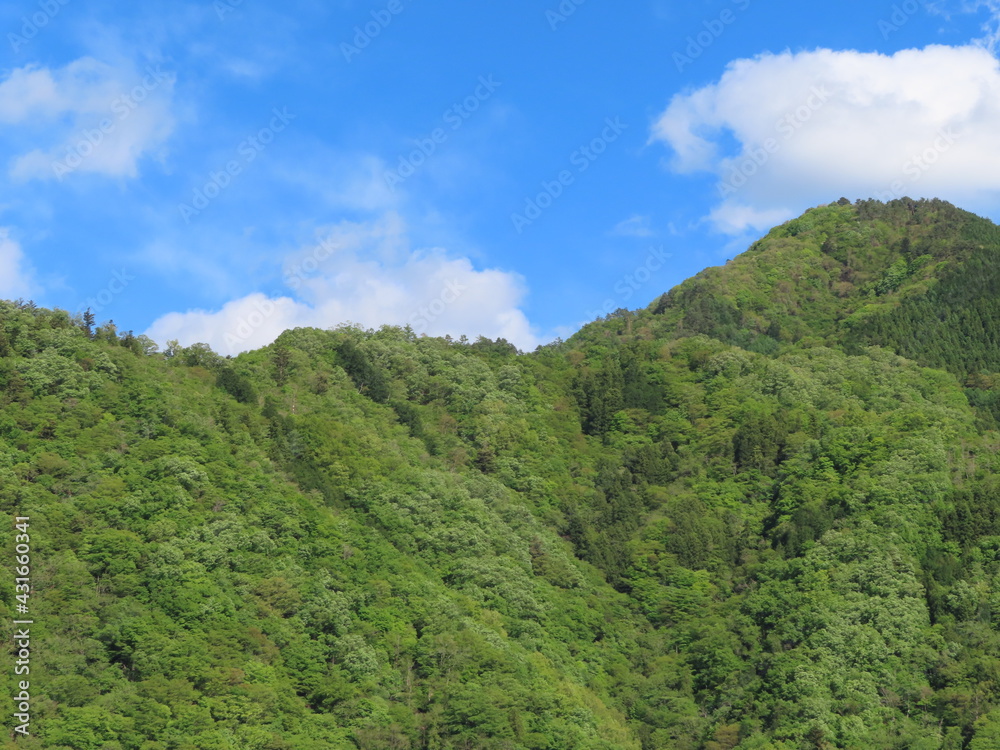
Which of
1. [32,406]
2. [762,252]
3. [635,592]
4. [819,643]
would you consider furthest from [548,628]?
[762,252]

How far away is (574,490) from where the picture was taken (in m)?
103

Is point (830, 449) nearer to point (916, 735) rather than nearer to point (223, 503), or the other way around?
point (916, 735)

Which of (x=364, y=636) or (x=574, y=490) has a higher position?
(x=574, y=490)

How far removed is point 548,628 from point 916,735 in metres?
24.9

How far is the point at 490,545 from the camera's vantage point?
88750 millimetres

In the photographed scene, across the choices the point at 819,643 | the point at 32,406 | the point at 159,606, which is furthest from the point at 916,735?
the point at 32,406

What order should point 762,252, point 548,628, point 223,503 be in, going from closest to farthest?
1. point 223,503
2. point 548,628
3. point 762,252

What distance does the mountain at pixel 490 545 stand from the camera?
68.5m

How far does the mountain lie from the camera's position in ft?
225

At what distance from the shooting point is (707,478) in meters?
103

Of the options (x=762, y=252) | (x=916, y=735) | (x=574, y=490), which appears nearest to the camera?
(x=916, y=735)

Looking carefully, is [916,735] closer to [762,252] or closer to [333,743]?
[333,743]

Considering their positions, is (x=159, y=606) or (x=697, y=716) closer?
(x=159, y=606)

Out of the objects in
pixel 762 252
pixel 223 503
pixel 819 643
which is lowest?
pixel 819 643
